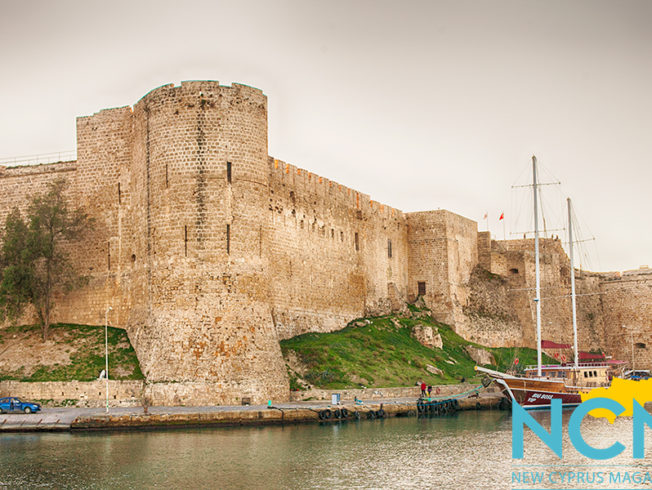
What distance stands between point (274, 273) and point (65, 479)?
54.6 ft

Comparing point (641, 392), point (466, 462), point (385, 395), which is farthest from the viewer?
point (641, 392)

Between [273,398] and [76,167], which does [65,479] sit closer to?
[273,398]

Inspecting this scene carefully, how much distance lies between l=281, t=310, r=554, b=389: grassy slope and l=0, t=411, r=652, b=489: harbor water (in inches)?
203

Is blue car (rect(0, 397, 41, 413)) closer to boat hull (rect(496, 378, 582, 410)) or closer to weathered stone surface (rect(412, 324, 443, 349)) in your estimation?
boat hull (rect(496, 378, 582, 410))

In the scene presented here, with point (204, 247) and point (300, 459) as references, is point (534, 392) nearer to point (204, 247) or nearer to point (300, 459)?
point (204, 247)

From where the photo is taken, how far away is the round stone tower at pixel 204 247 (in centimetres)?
2800

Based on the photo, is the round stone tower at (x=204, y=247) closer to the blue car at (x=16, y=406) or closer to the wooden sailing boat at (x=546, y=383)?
the blue car at (x=16, y=406)

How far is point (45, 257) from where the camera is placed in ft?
105

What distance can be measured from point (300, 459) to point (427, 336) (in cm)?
2120

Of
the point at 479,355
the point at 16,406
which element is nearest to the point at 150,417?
the point at 16,406

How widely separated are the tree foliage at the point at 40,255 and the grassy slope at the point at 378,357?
8922 mm

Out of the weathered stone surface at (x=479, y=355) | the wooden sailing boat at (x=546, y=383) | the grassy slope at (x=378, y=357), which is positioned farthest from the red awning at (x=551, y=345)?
the wooden sailing boat at (x=546, y=383)

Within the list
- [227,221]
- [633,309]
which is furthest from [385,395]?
[633,309]

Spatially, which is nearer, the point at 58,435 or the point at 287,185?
the point at 58,435
